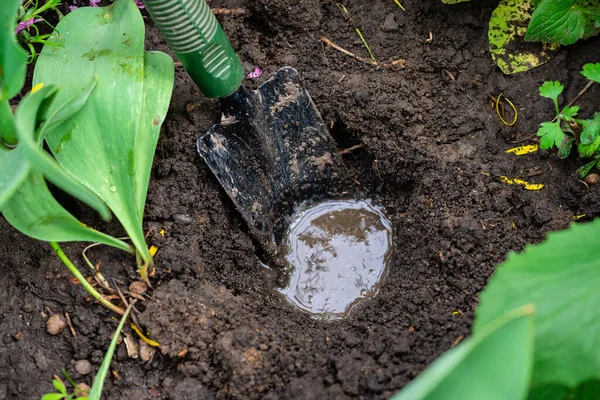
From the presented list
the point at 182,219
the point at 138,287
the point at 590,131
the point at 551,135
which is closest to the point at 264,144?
the point at 182,219

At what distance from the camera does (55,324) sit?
57.6 inches

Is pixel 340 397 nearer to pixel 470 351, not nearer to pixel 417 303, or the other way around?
pixel 417 303

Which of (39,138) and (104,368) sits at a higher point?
(39,138)

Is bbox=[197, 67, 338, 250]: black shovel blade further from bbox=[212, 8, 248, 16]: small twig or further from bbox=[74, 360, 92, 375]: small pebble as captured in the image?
bbox=[74, 360, 92, 375]: small pebble

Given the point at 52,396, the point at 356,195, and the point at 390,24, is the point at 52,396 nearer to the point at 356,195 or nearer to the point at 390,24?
the point at 356,195

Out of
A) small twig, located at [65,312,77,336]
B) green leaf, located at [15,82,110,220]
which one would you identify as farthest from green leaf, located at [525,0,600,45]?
small twig, located at [65,312,77,336]

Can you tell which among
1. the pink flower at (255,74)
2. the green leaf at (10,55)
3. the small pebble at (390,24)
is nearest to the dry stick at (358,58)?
the small pebble at (390,24)

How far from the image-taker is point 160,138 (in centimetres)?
171

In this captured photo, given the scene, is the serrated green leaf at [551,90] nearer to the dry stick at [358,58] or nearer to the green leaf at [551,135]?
the green leaf at [551,135]

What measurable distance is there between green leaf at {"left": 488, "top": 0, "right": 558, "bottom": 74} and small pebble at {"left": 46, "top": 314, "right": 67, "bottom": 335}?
4.88 ft

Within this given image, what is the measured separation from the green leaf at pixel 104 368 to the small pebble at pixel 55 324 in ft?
0.47

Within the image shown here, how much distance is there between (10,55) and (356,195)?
1090mm

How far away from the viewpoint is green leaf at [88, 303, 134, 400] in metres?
1.30

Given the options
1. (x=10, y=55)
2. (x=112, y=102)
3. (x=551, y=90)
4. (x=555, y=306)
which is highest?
(x=10, y=55)
